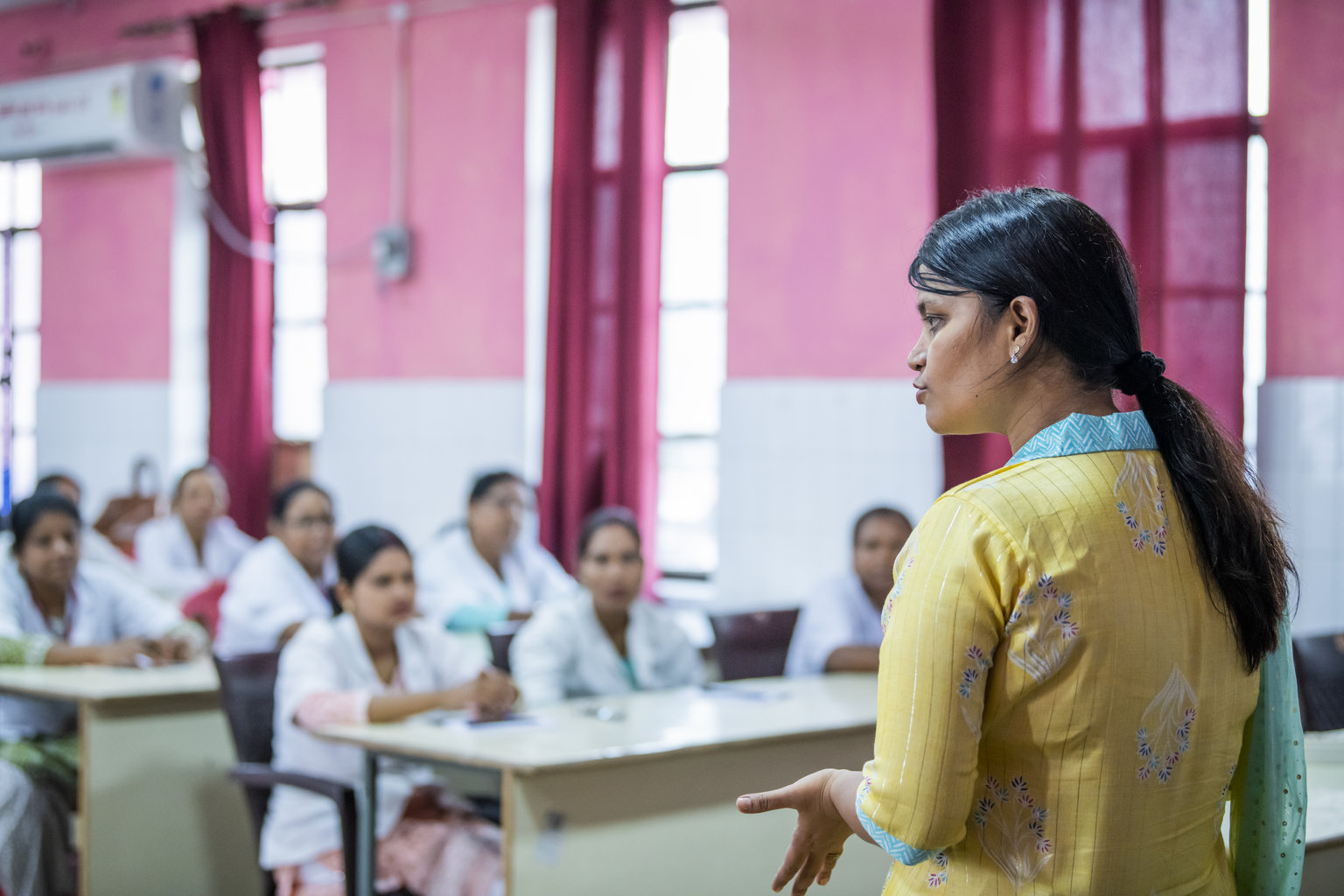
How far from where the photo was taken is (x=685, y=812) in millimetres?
2924

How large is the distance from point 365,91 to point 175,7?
60.3 inches

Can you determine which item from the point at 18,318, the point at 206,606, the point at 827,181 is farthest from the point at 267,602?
the point at 18,318


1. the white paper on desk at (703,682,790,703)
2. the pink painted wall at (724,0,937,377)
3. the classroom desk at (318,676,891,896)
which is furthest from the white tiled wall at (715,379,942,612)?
the classroom desk at (318,676,891,896)

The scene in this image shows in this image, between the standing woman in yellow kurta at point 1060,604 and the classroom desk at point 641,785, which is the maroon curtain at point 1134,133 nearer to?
the classroom desk at point 641,785

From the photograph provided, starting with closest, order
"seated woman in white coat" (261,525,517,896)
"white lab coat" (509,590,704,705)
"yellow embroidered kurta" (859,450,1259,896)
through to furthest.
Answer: "yellow embroidered kurta" (859,450,1259,896) → "seated woman in white coat" (261,525,517,896) → "white lab coat" (509,590,704,705)

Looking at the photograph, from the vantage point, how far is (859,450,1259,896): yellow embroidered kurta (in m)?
1.06

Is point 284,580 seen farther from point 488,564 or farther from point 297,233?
point 297,233

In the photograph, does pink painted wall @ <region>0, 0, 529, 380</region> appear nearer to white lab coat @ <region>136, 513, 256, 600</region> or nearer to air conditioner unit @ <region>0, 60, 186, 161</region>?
air conditioner unit @ <region>0, 60, 186, 161</region>

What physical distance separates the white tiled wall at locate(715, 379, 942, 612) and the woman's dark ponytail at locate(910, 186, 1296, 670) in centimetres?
387

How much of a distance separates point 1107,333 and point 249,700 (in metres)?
2.55

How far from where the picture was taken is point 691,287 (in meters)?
5.96

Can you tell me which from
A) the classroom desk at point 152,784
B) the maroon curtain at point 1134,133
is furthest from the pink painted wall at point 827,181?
the classroom desk at point 152,784

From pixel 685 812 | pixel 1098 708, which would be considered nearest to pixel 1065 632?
pixel 1098 708

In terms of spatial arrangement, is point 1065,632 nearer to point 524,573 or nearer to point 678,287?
point 524,573
